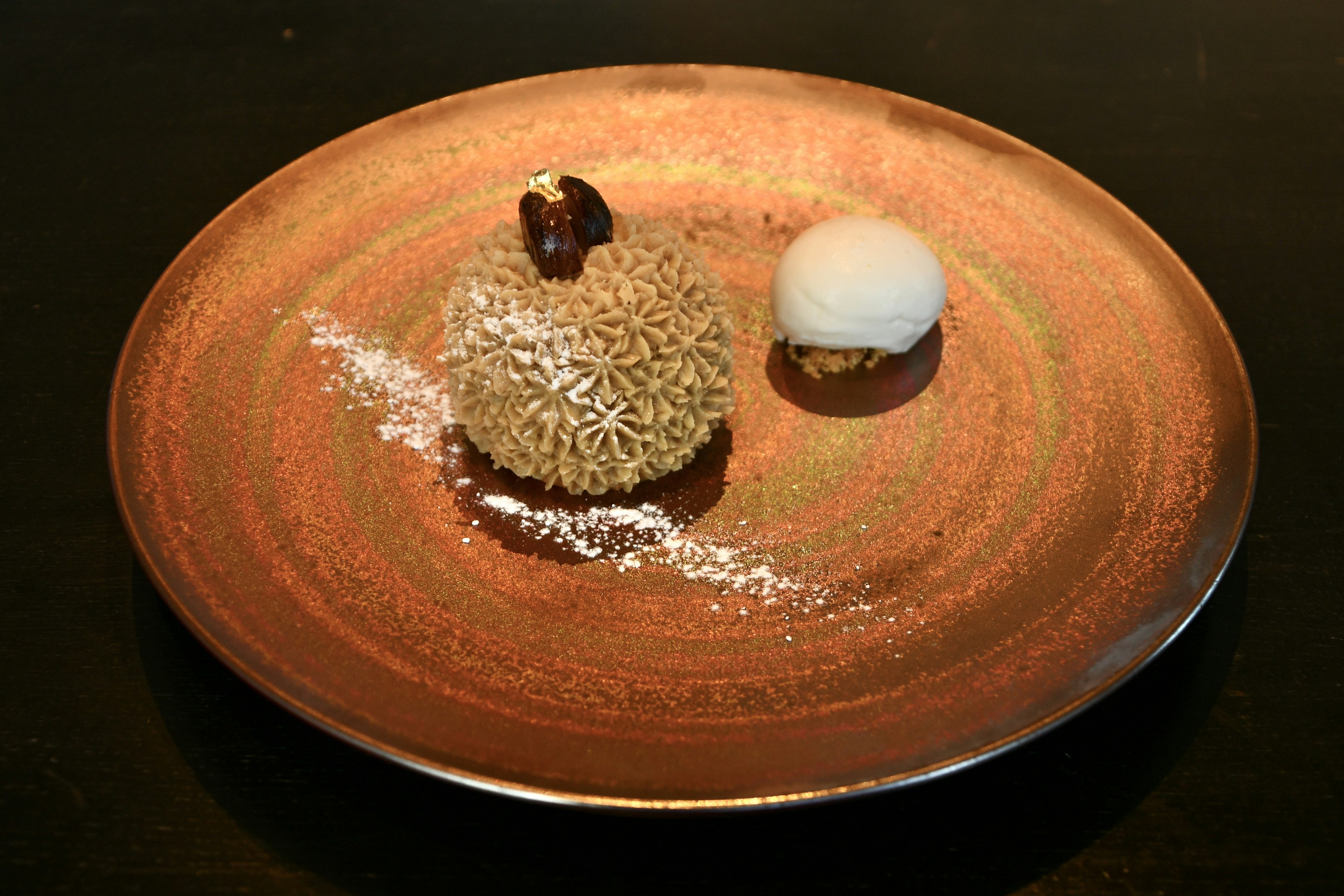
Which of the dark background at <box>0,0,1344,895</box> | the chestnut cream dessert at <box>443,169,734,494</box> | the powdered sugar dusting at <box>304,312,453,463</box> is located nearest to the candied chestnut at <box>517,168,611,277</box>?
the chestnut cream dessert at <box>443,169,734,494</box>

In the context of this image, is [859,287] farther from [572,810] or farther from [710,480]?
[572,810]

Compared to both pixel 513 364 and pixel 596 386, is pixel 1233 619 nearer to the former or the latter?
pixel 596 386

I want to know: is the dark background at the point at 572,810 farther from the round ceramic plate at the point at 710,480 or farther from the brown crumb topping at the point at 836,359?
the brown crumb topping at the point at 836,359

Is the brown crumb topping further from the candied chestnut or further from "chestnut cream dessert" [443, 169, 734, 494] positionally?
the candied chestnut

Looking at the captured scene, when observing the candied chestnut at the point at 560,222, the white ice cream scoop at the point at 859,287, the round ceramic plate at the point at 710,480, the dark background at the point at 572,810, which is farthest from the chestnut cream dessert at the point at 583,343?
the dark background at the point at 572,810

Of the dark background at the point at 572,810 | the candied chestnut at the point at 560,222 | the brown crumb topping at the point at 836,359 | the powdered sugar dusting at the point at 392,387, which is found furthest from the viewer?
the brown crumb topping at the point at 836,359
